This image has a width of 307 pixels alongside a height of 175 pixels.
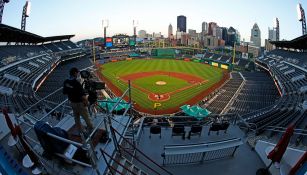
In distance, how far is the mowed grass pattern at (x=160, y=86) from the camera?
126 feet

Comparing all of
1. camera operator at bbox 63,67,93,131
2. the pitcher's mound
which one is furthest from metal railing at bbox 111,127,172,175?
the pitcher's mound

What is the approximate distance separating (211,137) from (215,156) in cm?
132

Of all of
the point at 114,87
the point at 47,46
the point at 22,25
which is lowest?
the point at 114,87

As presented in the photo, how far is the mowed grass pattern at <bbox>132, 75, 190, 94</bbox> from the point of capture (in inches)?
1511


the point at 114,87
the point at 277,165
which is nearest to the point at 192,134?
the point at 277,165

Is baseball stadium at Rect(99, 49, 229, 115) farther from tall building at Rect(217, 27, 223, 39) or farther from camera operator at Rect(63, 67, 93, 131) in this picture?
tall building at Rect(217, 27, 223, 39)

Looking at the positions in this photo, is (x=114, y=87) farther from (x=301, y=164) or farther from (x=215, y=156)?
(x=301, y=164)

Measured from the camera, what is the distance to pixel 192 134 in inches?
330

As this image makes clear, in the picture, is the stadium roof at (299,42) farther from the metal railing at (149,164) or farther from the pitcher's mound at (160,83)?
the metal railing at (149,164)

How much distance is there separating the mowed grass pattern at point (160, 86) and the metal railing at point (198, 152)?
96.3 feet

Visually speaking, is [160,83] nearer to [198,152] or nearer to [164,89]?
[164,89]

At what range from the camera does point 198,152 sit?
629cm

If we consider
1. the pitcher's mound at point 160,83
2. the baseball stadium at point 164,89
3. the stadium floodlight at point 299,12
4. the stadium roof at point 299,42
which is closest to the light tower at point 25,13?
the baseball stadium at point 164,89

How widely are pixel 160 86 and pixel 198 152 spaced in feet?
113
